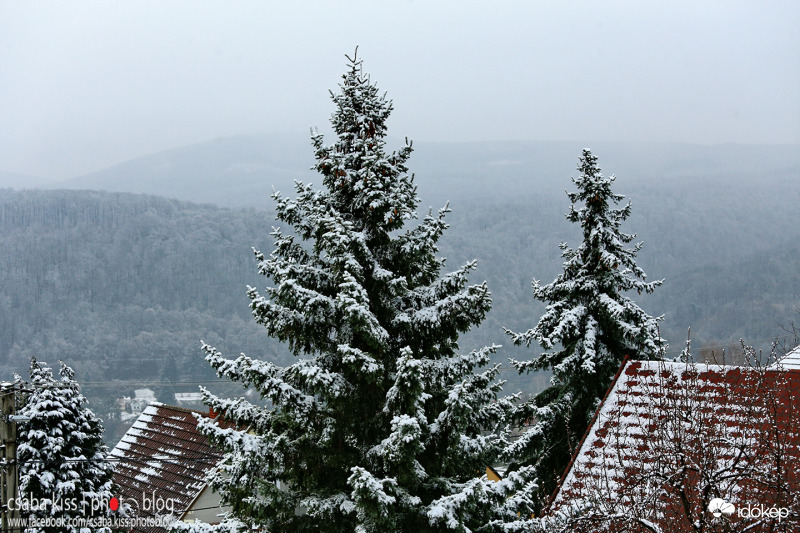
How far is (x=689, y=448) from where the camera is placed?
723 cm

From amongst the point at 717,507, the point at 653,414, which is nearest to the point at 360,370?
the point at 653,414

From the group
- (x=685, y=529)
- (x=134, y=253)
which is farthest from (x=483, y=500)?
(x=134, y=253)

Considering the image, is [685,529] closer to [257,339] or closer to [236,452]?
[236,452]

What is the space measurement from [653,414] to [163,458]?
518 inches

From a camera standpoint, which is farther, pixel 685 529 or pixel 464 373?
pixel 464 373

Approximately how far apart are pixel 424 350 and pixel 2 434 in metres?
6.02

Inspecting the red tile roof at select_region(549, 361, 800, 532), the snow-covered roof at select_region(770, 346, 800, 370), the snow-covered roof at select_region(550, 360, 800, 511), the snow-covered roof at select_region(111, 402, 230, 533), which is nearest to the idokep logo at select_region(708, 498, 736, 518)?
the red tile roof at select_region(549, 361, 800, 532)

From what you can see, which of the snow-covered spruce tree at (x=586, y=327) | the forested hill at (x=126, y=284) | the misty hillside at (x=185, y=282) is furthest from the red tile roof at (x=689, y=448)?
the forested hill at (x=126, y=284)

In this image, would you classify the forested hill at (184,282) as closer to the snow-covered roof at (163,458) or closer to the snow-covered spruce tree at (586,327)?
the snow-covered roof at (163,458)

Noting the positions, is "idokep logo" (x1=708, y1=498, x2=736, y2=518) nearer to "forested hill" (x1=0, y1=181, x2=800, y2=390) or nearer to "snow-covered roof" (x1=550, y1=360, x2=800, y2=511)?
"snow-covered roof" (x1=550, y1=360, x2=800, y2=511)

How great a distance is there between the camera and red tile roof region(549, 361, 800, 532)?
6.57 metres

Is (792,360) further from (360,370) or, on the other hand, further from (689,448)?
(360,370)

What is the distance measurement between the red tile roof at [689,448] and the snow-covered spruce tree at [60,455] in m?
8.53

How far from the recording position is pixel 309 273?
33.1ft
